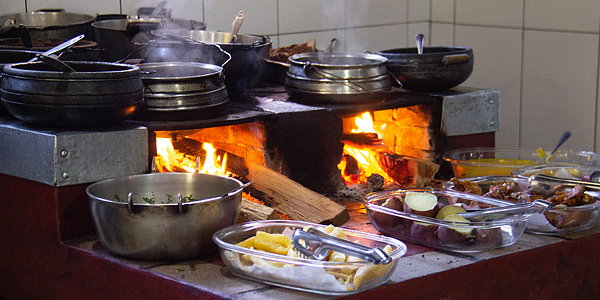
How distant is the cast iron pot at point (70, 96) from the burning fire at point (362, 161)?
1.30 m

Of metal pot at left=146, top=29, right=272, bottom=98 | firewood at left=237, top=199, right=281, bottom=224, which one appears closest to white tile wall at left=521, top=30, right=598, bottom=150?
metal pot at left=146, top=29, right=272, bottom=98

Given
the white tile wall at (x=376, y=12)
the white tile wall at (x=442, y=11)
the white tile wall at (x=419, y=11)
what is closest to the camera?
the white tile wall at (x=376, y=12)

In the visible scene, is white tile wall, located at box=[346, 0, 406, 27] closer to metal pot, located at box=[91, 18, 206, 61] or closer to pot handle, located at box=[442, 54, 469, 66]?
pot handle, located at box=[442, 54, 469, 66]

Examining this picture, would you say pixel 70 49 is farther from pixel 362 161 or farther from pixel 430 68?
pixel 430 68

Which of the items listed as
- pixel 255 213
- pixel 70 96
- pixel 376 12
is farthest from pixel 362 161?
pixel 376 12

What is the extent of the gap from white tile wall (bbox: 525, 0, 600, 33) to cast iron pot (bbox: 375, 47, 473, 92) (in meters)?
1.08

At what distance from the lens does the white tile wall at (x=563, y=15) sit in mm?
4191

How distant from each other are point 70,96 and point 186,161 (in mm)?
813

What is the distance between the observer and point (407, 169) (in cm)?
347

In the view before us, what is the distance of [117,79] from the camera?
8.37 feet

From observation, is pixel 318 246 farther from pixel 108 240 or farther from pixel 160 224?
pixel 108 240

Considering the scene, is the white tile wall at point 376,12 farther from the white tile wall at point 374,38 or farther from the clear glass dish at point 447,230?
the clear glass dish at point 447,230

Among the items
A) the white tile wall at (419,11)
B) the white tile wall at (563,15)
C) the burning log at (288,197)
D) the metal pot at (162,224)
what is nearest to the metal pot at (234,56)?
the burning log at (288,197)

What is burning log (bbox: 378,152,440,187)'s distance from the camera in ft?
11.2
